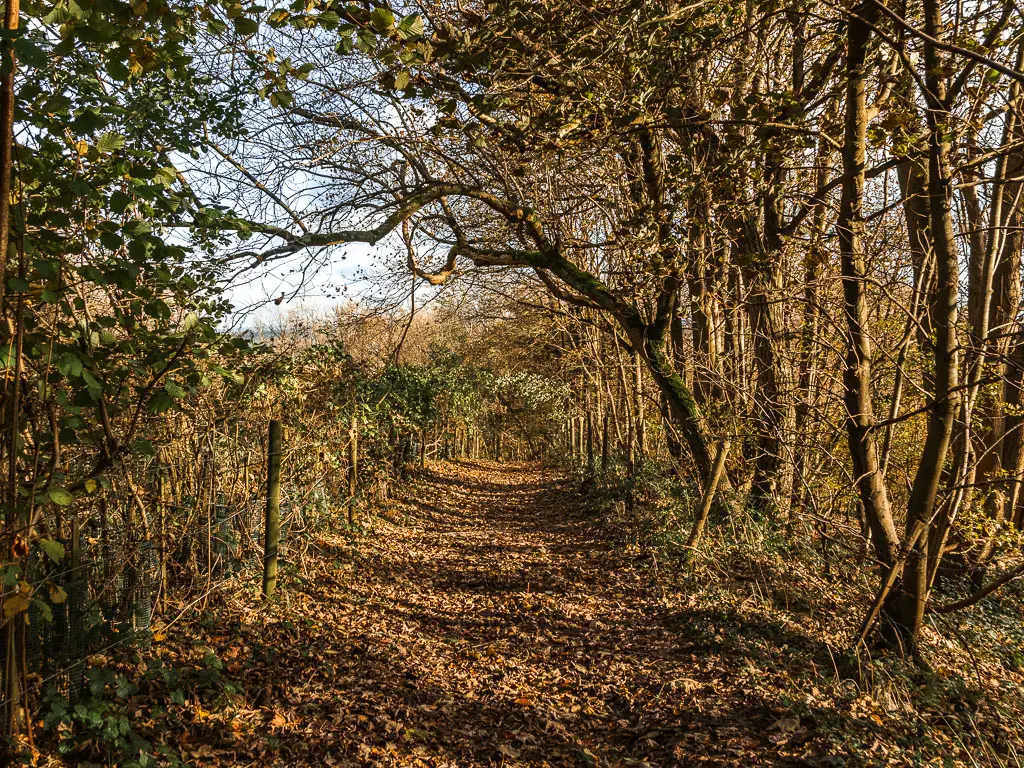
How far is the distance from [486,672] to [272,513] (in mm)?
2594

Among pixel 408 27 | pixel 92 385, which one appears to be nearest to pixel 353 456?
pixel 92 385

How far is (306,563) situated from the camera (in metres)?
6.83

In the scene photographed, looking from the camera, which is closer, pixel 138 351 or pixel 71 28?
pixel 71 28

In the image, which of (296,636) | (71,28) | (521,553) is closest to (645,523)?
(521,553)

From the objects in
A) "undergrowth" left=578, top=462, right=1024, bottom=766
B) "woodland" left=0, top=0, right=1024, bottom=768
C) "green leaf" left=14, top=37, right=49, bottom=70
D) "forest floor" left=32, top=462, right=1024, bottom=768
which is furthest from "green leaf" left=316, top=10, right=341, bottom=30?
"undergrowth" left=578, top=462, right=1024, bottom=766

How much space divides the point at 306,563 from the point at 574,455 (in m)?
15.7

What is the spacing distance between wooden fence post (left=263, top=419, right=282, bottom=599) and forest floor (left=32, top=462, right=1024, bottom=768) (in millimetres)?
317

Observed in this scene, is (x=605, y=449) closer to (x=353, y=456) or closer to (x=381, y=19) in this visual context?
(x=353, y=456)

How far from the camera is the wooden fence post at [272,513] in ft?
19.1

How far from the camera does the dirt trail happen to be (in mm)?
3891

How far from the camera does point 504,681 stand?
493 cm

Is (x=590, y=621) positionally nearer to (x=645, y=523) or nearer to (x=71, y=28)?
(x=645, y=523)

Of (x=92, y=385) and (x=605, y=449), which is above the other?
(x=92, y=385)

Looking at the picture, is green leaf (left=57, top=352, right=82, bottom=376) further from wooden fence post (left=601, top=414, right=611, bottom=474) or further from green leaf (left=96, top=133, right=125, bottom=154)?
wooden fence post (left=601, top=414, right=611, bottom=474)
